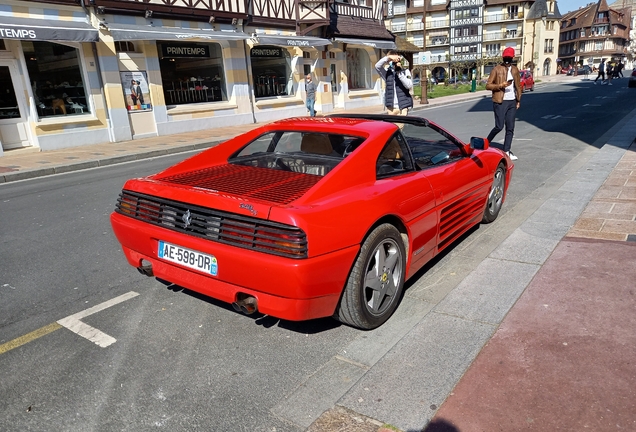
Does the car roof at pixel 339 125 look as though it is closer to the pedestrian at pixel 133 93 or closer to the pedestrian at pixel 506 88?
the pedestrian at pixel 506 88

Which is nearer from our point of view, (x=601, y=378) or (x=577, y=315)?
(x=601, y=378)

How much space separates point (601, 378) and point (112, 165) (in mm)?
11375

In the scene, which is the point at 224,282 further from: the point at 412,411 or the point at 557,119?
the point at 557,119

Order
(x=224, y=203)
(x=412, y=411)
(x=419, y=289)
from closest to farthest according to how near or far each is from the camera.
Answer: (x=412, y=411)
(x=224, y=203)
(x=419, y=289)

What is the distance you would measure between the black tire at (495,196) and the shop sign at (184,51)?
15024mm

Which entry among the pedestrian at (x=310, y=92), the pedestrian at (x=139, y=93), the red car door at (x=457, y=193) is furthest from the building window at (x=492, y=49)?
the red car door at (x=457, y=193)

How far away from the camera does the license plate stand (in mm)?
2877

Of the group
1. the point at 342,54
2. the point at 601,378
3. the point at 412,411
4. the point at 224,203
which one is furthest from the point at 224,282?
the point at 342,54

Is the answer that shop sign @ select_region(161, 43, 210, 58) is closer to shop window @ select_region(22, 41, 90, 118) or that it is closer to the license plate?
shop window @ select_region(22, 41, 90, 118)

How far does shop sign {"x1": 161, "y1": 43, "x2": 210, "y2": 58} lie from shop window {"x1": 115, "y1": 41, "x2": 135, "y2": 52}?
1.32m

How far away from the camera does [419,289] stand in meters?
3.82

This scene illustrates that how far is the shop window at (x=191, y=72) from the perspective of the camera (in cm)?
1752

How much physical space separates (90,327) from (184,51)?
16693mm

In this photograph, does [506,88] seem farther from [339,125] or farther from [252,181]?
[252,181]
